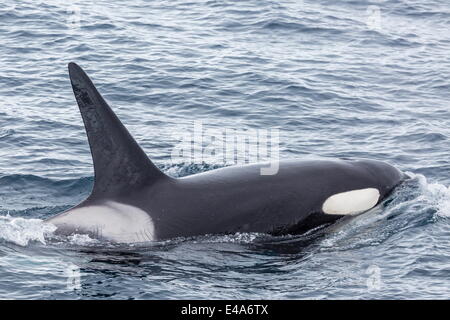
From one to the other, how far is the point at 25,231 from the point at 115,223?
1.32 metres

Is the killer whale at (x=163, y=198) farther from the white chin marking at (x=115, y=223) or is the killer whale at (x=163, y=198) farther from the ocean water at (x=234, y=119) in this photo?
the ocean water at (x=234, y=119)

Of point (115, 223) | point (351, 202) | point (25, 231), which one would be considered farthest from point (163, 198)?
point (351, 202)

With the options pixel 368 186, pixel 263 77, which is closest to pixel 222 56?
pixel 263 77

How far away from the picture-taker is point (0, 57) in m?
25.5

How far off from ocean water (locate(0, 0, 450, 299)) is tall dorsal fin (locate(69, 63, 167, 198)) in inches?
34.0

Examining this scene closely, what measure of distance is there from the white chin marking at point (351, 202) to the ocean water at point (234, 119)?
17cm

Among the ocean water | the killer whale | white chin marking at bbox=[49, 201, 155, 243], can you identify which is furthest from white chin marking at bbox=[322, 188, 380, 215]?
white chin marking at bbox=[49, 201, 155, 243]

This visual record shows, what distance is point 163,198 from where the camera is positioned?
13.3m

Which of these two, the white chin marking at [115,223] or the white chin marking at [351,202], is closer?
the white chin marking at [115,223]

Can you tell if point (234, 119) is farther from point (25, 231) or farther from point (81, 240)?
point (81, 240)

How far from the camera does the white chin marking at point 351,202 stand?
1437 cm

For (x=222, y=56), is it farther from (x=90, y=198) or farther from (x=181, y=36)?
(x=90, y=198)

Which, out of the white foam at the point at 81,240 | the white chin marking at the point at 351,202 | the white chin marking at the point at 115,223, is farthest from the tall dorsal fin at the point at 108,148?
the white chin marking at the point at 351,202

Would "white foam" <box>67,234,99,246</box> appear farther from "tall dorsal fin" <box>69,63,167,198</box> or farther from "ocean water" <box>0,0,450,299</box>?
"tall dorsal fin" <box>69,63,167,198</box>
